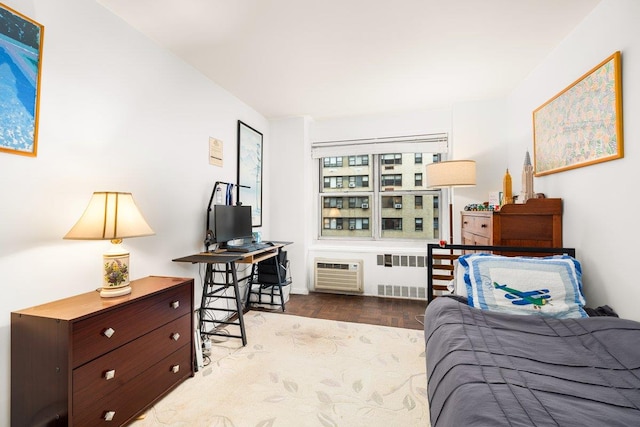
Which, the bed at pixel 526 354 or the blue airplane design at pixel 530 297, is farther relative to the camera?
the blue airplane design at pixel 530 297

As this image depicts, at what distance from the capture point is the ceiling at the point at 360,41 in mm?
1899

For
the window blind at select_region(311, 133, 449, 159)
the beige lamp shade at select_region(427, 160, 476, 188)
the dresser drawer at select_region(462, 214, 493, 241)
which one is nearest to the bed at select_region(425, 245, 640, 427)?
the dresser drawer at select_region(462, 214, 493, 241)

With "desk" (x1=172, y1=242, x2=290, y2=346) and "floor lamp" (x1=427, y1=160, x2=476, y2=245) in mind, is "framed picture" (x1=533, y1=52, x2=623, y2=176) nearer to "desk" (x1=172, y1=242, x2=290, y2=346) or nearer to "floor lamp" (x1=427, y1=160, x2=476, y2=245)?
"floor lamp" (x1=427, y1=160, x2=476, y2=245)

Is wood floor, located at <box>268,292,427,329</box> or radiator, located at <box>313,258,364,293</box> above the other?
radiator, located at <box>313,258,364,293</box>

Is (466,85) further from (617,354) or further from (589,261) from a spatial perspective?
(617,354)

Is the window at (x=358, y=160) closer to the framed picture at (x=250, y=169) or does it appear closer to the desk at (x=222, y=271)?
the framed picture at (x=250, y=169)

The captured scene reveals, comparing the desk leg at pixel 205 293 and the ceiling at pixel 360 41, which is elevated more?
the ceiling at pixel 360 41

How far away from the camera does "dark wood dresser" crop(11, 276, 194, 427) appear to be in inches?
50.6

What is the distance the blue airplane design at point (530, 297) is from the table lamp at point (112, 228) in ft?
7.33

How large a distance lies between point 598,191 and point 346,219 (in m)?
2.95

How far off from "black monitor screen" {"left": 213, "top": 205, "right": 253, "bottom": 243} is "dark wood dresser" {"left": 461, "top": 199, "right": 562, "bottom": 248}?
7.90ft

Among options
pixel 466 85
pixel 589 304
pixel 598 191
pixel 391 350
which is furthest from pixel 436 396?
pixel 466 85

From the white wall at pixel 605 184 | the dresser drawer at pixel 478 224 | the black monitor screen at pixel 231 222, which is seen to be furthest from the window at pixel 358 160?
the white wall at pixel 605 184

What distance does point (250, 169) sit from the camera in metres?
3.66
